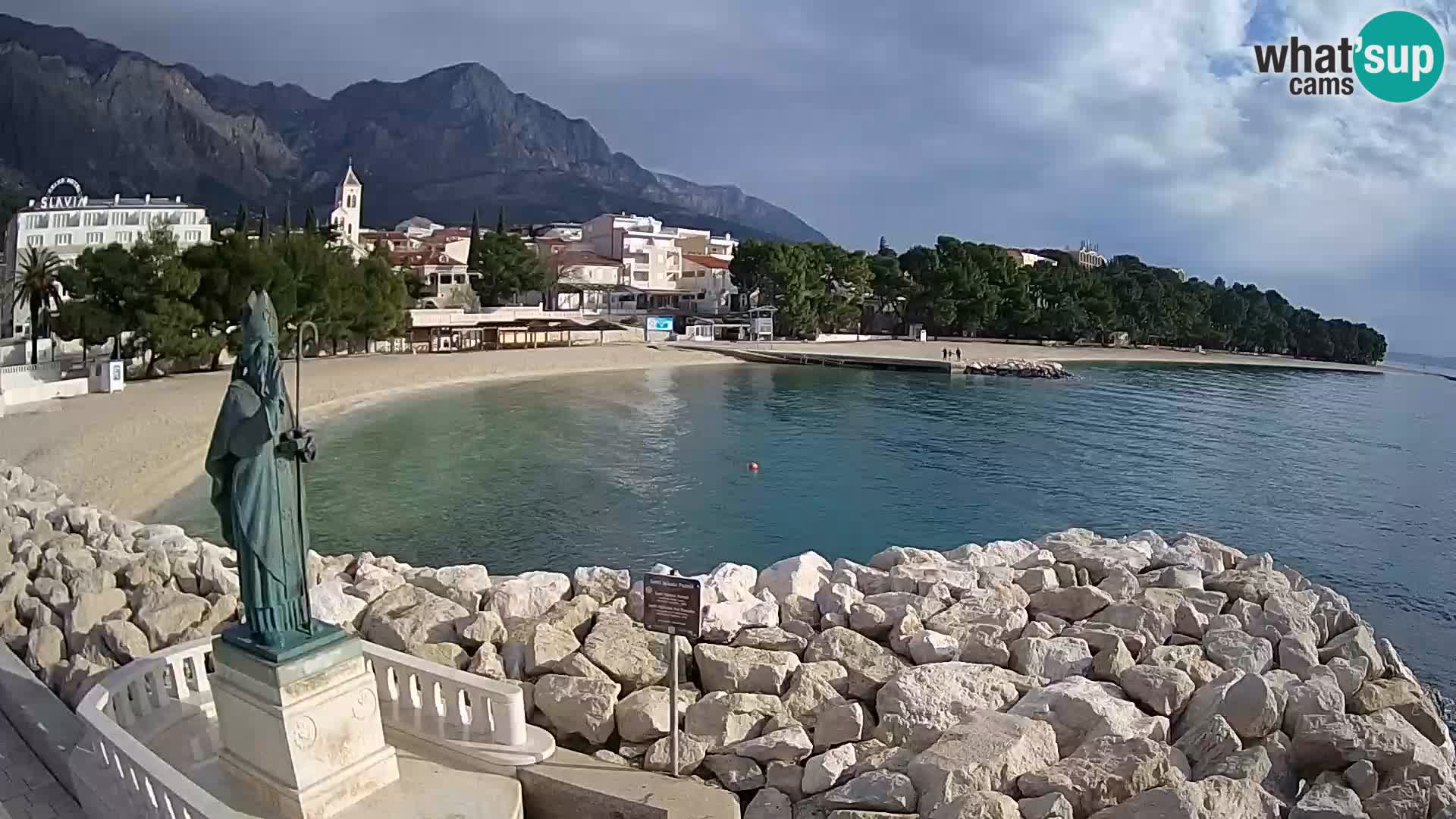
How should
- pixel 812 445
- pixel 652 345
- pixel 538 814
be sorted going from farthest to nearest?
1. pixel 652 345
2. pixel 812 445
3. pixel 538 814

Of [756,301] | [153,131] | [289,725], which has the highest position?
[153,131]

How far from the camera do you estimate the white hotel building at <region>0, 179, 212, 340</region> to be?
45.4m

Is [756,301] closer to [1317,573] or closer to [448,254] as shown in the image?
[448,254]

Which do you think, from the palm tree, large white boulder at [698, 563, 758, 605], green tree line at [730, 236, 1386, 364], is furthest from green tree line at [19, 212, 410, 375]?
green tree line at [730, 236, 1386, 364]

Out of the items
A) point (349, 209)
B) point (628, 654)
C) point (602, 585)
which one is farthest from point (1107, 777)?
point (349, 209)

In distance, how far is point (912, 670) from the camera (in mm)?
6855

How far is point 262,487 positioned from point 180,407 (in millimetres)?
25133

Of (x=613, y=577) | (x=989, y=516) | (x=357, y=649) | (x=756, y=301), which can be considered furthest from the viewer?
(x=756, y=301)

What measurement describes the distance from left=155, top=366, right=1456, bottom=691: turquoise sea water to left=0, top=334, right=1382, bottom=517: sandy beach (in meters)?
1.60

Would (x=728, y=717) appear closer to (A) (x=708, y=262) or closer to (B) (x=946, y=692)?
(B) (x=946, y=692)

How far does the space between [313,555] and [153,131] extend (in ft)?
743

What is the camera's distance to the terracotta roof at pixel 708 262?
80231 mm

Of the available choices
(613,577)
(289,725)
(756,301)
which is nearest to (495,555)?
(613,577)

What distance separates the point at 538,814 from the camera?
5.49 metres
